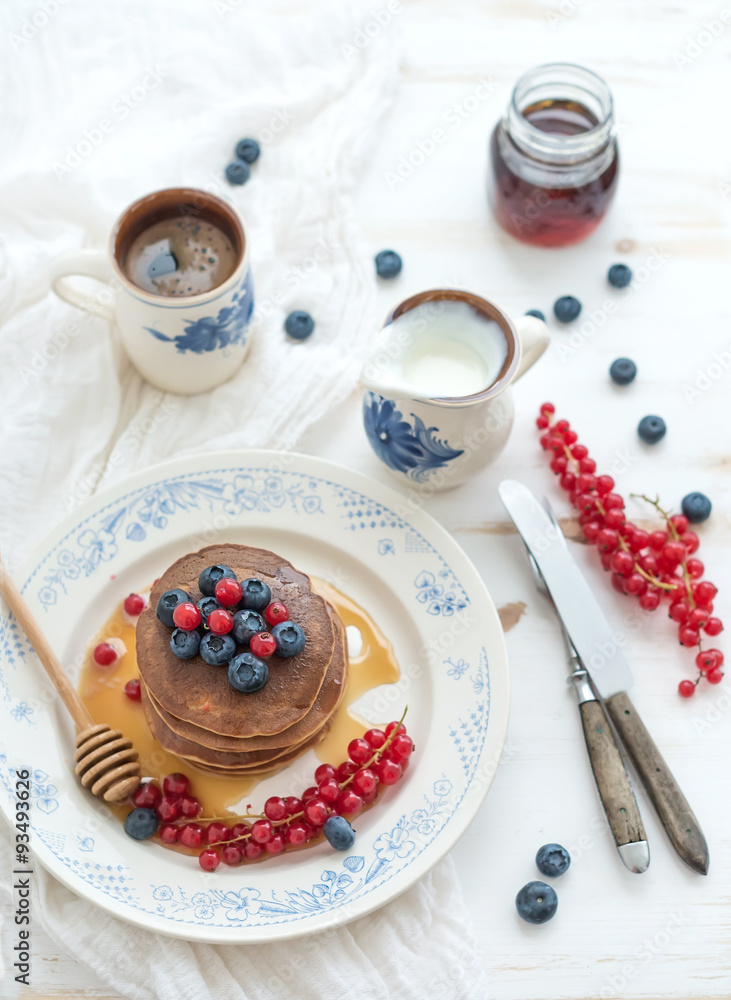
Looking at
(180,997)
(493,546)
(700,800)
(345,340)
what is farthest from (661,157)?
(180,997)

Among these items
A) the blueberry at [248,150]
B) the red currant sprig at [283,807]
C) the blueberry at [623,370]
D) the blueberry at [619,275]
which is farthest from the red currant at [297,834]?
the blueberry at [248,150]

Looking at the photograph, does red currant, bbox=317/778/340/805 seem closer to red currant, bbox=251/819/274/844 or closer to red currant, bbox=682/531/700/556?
red currant, bbox=251/819/274/844

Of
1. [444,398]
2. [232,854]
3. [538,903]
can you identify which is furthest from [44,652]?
[538,903]

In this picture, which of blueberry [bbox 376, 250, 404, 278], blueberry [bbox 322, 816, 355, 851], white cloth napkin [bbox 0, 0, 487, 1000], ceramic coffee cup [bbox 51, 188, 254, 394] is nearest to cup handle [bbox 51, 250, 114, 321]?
ceramic coffee cup [bbox 51, 188, 254, 394]

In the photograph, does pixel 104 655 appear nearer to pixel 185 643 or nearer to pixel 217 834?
pixel 185 643

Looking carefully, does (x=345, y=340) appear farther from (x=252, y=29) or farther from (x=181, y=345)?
(x=252, y=29)

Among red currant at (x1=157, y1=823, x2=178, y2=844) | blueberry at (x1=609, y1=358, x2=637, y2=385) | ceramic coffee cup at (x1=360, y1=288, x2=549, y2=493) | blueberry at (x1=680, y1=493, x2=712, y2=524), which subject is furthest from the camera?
blueberry at (x1=609, y1=358, x2=637, y2=385)
